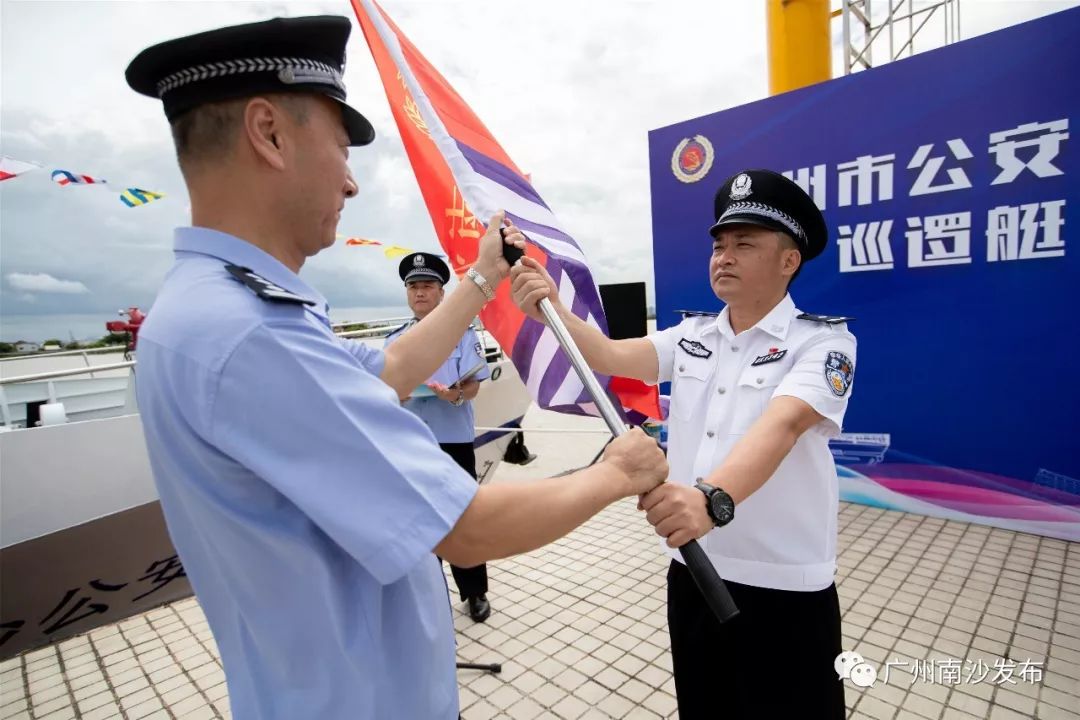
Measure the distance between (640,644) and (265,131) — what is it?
3189 mm

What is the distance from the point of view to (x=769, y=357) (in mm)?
1880

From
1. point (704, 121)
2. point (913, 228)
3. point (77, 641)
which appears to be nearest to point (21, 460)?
point (77, 641)

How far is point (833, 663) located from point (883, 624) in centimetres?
202

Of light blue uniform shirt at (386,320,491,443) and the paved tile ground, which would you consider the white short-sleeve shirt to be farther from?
light blue uniform shirt at (386,320,491,443)

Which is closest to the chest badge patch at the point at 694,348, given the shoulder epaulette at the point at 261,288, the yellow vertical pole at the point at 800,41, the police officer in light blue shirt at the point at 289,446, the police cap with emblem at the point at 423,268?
the police officer in light blue shirt at the point at 289,446

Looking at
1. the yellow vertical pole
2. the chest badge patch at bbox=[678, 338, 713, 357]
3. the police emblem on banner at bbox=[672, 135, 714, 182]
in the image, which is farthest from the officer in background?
the yellow vertical pole

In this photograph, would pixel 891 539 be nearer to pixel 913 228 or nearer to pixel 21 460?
pixel 913 228

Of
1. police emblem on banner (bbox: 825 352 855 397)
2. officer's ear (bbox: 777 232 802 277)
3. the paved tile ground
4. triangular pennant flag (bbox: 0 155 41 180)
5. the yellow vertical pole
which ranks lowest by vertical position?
the paved tile ground

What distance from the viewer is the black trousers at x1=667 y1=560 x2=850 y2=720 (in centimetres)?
175

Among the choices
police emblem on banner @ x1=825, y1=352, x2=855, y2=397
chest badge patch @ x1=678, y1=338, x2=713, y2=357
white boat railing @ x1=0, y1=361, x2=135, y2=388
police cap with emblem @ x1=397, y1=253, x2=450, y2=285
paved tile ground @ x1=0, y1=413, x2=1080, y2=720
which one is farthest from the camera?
police cap with emblem @ x1=397, y1=253, x2=450, y2=285

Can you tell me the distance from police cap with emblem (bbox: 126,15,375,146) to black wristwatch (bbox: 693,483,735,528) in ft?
4.12

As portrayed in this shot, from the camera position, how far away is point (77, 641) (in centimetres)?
370

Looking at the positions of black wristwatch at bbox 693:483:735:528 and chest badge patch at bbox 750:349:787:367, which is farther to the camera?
chest badge patch at bbox 750:349:787:367

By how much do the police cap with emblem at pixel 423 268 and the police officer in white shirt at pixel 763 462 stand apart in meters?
2.01
